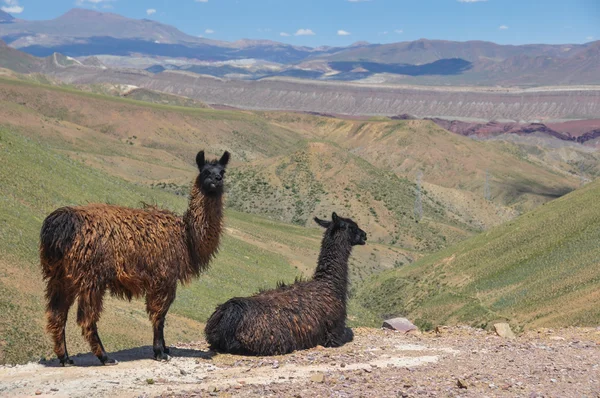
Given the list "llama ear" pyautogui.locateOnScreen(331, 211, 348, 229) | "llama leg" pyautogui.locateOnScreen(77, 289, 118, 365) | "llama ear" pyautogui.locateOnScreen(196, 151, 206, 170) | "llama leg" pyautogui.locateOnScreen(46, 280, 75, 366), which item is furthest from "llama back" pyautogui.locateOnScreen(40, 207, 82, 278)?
"llama ear" pyautogui.locateOnScreen(331, 211, 348, 229)

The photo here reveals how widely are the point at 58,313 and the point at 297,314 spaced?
513cm

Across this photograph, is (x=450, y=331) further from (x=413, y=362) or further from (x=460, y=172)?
(x=460, y=172)

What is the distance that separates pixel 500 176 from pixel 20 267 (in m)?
140

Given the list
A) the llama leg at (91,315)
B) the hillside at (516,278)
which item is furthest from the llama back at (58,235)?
the hillside at (516,278)

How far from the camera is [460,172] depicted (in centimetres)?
15450

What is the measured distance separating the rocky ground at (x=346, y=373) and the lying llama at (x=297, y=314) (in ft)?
1.37

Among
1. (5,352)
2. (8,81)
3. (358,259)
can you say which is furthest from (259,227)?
(8,81)

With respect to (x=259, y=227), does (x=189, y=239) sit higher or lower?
higher

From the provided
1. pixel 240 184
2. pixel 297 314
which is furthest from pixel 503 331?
pixel 240 184

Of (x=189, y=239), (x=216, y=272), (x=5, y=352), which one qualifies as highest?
(x=189, y=239)

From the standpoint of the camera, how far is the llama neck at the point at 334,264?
690 inches

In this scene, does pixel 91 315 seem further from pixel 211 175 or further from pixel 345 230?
pixel 345 230

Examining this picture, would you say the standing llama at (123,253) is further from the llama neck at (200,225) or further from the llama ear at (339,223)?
the llama ear at (339,223)

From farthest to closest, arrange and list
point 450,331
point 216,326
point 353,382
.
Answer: point 450,331 < point 216,326 < point 353,382
